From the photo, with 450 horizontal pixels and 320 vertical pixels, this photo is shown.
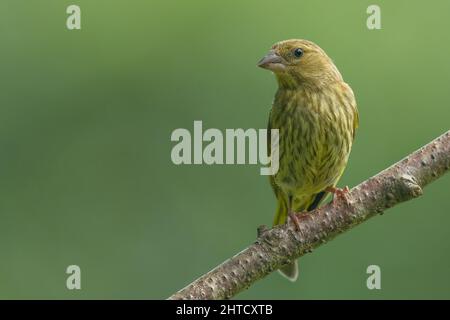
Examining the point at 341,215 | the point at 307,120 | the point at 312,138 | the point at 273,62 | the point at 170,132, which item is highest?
the point at 170,132

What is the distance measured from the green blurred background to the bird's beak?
5.25ft

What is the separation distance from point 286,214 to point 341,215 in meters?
1.41

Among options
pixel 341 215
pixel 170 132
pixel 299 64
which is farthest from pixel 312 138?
pixel 170 132

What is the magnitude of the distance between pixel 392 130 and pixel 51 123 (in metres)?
3.51

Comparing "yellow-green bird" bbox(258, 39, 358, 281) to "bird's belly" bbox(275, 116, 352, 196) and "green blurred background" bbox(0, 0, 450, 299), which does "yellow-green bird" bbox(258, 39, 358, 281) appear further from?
"green blurred background" bbox(0, 0, 450, 299)

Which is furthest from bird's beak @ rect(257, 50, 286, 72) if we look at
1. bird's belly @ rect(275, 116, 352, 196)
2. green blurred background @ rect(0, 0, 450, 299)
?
green blurred background @ rect(0, 0, 450, 299)

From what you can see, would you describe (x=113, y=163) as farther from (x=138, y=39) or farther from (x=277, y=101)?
(x=277, y=101)

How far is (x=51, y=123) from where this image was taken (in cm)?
888

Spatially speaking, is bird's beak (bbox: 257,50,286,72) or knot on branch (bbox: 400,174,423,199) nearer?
knot on branch (bbox: 400,174,423,199)

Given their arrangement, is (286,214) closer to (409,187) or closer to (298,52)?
(298,52)

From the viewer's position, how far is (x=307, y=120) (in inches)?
219

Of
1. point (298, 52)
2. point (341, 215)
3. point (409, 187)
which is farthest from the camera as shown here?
point (298, 52)

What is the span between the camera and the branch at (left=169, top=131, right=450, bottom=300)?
14.0 feet

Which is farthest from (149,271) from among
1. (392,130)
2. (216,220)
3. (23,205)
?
(392,130)
